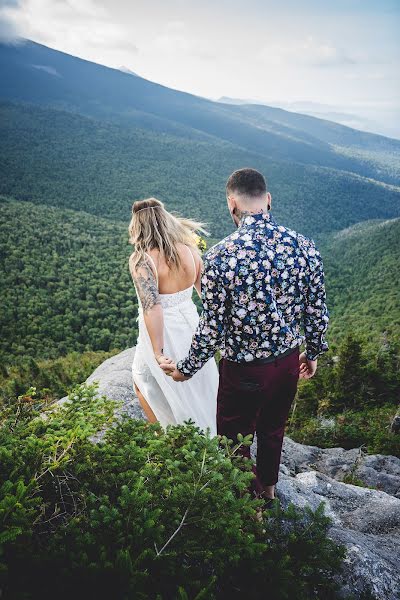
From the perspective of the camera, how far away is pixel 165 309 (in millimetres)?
3441

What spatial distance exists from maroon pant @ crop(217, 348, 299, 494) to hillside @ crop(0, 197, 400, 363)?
60.3 ft

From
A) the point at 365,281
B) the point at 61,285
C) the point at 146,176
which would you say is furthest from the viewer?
the point at 146,176

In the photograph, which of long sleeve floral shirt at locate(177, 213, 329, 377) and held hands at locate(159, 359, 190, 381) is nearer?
long sleeve floral shirt at locate(177, 213, 329, 377)

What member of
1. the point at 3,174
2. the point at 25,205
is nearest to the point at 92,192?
the point at 3,174

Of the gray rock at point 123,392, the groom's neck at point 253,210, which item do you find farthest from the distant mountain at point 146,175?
the groom's neck at point 253,210

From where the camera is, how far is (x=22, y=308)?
3778 cm

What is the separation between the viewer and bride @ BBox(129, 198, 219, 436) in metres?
3.21

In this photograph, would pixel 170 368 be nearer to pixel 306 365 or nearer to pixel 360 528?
pixel 306 365

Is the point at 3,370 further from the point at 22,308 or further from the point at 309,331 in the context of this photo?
the point at 309,331

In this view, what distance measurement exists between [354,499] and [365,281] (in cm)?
5740

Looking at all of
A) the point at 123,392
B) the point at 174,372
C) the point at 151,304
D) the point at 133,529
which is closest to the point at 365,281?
the point at 123,392

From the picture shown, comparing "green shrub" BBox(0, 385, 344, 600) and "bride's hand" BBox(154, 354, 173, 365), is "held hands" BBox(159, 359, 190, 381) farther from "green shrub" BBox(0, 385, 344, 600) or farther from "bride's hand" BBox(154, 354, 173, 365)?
"green shrub" BBox(0, 385, 344, 600)

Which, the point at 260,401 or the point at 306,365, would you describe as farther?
the point at 306,365

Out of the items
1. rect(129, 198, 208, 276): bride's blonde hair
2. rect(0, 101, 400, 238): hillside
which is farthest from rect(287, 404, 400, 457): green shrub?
rect(0, 101, 400, 238): hillside
